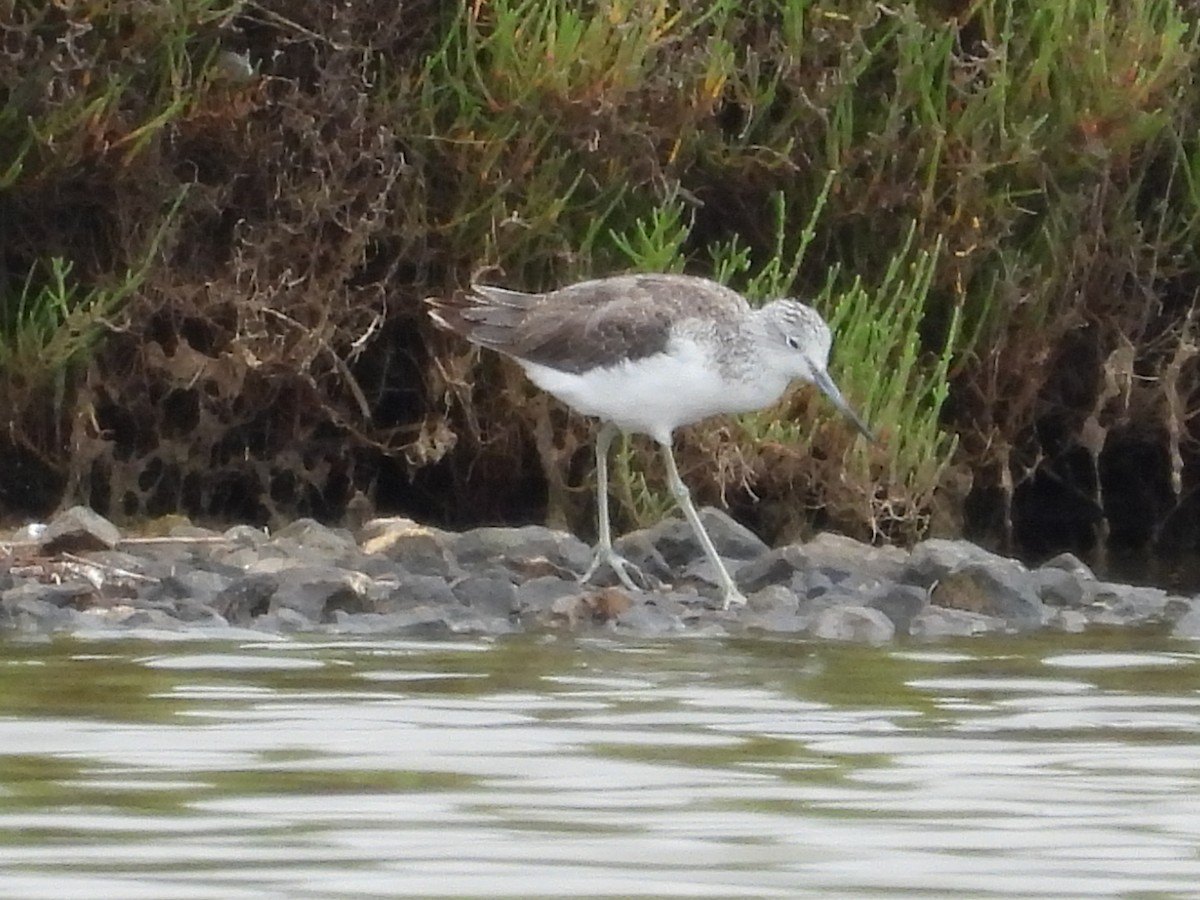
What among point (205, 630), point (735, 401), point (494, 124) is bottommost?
point (205, 630)

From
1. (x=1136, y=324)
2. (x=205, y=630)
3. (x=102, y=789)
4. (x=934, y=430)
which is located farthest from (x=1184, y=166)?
(x=102, y=789)

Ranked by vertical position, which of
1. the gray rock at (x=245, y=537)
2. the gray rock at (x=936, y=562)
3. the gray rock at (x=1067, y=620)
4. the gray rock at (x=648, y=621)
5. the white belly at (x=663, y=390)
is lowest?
the gray rock at (x=245, y=537)

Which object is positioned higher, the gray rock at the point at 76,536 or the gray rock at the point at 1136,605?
the gray rock at the point at 1136,605

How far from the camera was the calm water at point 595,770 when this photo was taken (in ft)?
19.0

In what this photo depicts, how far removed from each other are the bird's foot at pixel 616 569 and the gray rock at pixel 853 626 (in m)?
0.95

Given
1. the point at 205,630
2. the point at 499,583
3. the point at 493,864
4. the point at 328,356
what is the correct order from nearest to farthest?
1. the point at 493,864
2. the point at 205,630
3. the point at 499,583
4. the point at 328,356

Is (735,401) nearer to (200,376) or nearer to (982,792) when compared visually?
(200,376)

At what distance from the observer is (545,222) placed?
11898 millimetres

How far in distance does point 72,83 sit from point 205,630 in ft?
9.79

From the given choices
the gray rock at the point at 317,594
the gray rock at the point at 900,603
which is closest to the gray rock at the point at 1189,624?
the gray rock at the point at 900,603

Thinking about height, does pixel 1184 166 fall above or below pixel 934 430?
above

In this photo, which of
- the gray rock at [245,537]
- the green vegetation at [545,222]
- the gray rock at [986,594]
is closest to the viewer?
the gray rock at [986,594]

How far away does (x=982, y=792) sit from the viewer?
6754 millimetres

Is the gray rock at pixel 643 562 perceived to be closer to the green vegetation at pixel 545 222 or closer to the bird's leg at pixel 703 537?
the bird's leg at pixel 703 537
